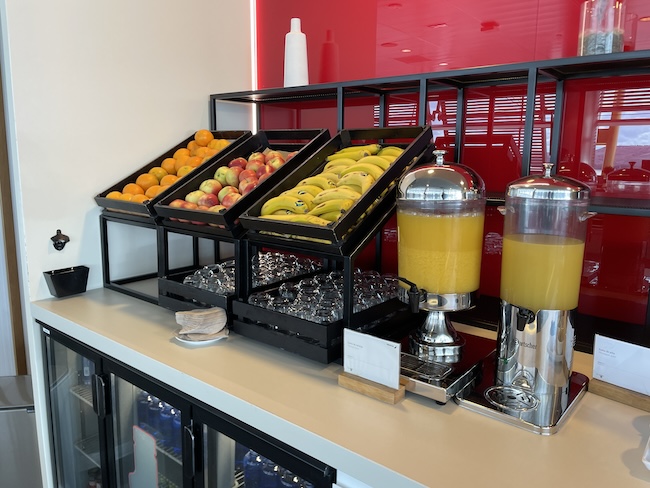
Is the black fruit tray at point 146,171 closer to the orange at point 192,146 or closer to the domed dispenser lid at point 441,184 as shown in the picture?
the orange at point 192,146

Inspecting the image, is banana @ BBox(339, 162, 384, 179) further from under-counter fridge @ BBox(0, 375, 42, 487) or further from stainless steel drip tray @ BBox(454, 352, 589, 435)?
under-counter fridge @ BBox(0, 375, 42, 487)

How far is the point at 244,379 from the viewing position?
128 cm

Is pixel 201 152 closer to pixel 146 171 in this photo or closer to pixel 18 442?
pixel 146 171

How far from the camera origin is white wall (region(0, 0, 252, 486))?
1860mm

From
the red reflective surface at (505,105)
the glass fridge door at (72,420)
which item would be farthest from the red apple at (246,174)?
the glass fridge door at (72,420)

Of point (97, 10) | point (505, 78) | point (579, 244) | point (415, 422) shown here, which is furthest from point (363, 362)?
point (97, 10)

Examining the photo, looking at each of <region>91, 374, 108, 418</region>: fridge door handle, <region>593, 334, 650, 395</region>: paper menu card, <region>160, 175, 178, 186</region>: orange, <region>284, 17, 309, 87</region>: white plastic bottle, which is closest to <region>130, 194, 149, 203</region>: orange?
<region>160, 175, 178, 186</region>: orange

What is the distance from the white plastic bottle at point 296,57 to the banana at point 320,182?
0.70 meters

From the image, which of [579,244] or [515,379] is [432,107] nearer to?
[579,244]

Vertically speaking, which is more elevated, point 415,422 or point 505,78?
point 505,78

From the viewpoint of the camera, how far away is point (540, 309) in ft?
3.76

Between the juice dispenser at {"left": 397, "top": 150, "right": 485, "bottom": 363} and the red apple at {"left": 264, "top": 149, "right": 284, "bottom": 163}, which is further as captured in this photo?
the red apple at {"left": 264, "top": 149, "right": 284, "bottom": 163}

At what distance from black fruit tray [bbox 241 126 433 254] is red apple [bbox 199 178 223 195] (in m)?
0.28

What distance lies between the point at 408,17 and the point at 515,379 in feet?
4.75
